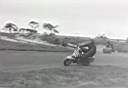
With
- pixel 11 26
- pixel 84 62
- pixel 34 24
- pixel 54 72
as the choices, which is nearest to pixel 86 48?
pixel 84 62

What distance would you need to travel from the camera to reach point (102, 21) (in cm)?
272

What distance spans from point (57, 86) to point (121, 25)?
991 mm

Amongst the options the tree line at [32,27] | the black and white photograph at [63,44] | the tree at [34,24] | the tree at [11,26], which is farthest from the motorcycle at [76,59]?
the tree at [11,26]

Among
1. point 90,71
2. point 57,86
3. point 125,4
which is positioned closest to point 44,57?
point 57,86

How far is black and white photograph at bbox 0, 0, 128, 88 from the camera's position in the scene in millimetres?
2301

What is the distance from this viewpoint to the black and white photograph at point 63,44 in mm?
2301

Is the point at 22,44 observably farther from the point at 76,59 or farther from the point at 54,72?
the point at 76,59

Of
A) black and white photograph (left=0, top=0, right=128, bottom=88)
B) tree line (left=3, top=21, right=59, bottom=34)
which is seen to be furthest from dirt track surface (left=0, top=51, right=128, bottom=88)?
tree line (left=3, top=21, right=59, bottom=34)

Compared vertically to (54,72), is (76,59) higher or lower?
higher

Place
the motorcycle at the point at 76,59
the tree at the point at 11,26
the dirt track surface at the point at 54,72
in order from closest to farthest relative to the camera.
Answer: the dirt track surface at the point at 54,72 < the tree at the point at 11,26 < the motorcycle at the point at 76,59

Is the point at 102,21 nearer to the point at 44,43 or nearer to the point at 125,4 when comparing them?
the point at 125,4

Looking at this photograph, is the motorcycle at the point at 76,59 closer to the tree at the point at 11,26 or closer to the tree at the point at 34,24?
the tree at the point at 34,24

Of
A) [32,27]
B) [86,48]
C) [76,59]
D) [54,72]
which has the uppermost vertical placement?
[32,27]

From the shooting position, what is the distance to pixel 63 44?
2.47 m
